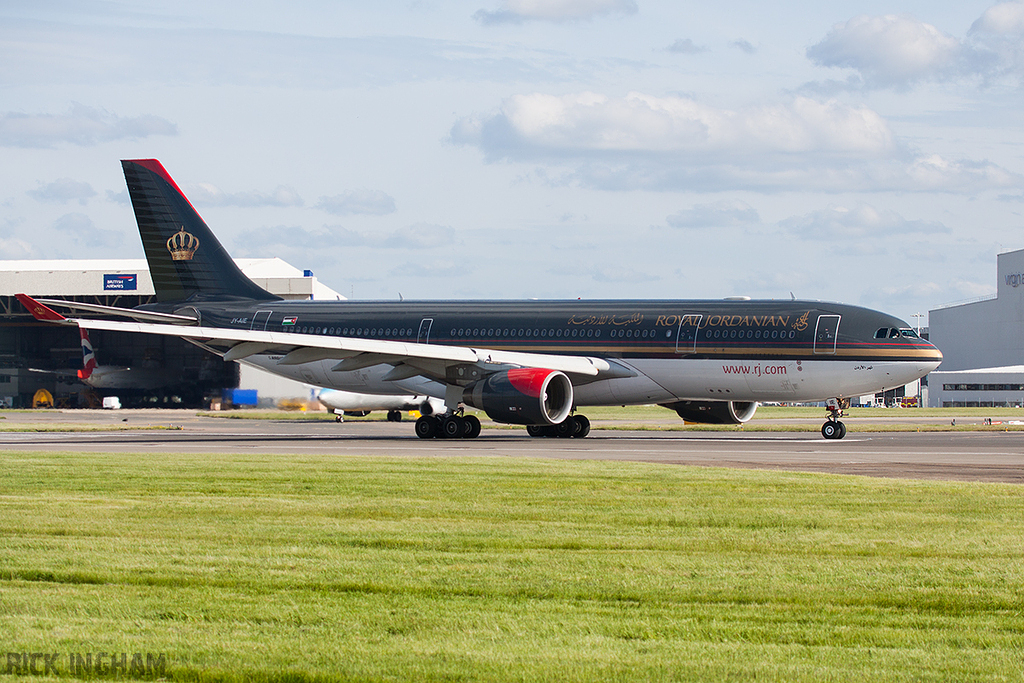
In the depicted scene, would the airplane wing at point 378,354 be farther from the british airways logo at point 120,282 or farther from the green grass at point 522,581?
the british airways logo at point 120,282

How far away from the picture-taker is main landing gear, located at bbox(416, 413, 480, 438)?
105ft

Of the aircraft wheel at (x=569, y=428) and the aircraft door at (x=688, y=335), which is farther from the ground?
the aircraft door at (x=688, y=335)

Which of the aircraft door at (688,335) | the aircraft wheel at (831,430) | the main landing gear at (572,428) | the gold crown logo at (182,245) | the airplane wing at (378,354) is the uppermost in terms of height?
the gold crown logo at (182,245)

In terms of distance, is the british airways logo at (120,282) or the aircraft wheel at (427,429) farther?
the british airways logo at (120,282)

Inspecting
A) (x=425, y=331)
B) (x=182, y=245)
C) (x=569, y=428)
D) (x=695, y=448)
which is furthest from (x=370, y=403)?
(x=695, y=448)

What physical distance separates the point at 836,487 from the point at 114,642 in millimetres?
11426

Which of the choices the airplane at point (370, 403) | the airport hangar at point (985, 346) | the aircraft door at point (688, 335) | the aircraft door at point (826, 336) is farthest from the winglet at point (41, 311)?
the airport hangar at point (985, 346)

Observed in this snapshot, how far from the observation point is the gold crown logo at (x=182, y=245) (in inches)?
1501

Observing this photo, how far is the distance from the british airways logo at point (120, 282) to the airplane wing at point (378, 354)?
44.3 metres

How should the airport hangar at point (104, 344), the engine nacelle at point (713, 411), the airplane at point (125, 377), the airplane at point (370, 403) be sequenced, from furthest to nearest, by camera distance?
1. the airplane at point (125, 377)
2. the airport hangar at point (104, 344)
3. the airplane at point (370, 403)
4. the engine nacelle at point (713, 411)

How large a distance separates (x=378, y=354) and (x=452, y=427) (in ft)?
10.4

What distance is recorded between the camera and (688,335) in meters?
31.1

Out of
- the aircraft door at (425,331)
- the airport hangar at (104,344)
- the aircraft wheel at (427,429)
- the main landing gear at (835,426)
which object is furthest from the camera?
the airport hangar at (104,344)

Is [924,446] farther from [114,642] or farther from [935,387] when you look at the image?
[935,387]
